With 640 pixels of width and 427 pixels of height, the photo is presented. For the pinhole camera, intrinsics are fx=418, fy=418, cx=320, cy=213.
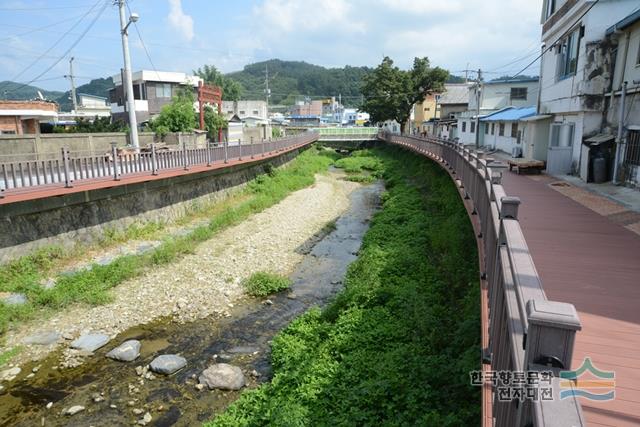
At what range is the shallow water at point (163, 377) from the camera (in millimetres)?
7367

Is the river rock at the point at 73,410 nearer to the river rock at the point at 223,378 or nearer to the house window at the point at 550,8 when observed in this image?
the river rock at the point at 223,378

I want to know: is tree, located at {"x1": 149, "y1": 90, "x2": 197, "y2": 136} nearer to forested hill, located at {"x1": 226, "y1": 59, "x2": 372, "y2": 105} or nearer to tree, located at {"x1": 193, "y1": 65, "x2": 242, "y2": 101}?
tree, located at {"x1": 193, "y1": 65, "x2": 242, "y2": 101}

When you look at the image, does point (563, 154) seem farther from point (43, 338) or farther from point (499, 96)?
point (499, 96)

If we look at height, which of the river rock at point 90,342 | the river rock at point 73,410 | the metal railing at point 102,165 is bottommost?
the river rock at point 73,410

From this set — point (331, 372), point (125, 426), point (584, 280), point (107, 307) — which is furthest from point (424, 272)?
point (107, 307)

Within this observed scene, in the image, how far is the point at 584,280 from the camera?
17.9 feet

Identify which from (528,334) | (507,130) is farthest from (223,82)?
(528,334)

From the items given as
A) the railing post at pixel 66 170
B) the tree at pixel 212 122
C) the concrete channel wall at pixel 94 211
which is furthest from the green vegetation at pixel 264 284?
the tree at pixel 212 122

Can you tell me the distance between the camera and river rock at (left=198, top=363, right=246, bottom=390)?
8078mm

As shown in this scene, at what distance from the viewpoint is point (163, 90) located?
141ft

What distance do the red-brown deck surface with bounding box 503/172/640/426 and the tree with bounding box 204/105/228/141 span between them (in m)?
26.8

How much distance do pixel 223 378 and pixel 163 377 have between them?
130 cm

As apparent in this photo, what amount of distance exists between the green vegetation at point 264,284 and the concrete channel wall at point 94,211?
5094 millimetres

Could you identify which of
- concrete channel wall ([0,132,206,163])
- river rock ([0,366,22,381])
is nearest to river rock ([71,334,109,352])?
river rock ([0,366,22,381])
